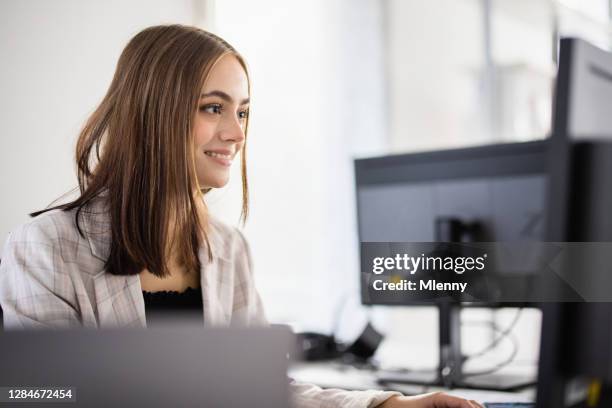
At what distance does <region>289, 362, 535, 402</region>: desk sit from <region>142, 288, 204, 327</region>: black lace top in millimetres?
218

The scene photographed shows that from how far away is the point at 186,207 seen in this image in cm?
118

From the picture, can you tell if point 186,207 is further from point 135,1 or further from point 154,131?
point 135,1

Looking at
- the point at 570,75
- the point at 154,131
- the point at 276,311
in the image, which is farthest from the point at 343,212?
the point at 570,75

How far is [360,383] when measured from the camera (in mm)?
1435

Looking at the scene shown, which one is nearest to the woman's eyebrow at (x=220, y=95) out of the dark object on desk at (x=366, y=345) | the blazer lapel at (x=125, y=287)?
the blazer lapel at (x=125, y=287)

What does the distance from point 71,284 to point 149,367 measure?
59 cm

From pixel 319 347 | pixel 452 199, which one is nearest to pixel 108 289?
pixel 452 199

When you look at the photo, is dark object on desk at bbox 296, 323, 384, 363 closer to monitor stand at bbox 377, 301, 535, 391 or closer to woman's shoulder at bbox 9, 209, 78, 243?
monitor stand at bbox 377, 301, 535, 391

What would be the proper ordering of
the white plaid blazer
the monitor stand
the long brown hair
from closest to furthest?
1. the white plaid blazer
2. the long brown hair
3. the monitor stand

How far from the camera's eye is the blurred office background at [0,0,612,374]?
4.50ft

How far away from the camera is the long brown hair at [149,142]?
1.10m

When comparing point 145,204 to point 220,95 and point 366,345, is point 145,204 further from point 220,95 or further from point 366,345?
point 366,345

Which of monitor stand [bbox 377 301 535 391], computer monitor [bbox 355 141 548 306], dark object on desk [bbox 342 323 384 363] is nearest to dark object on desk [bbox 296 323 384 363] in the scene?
dark object on desk [bbox 342 323 384 363]

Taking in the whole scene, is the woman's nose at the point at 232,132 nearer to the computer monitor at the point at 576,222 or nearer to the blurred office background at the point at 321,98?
Result: the blurred office background at the point at 321,98
